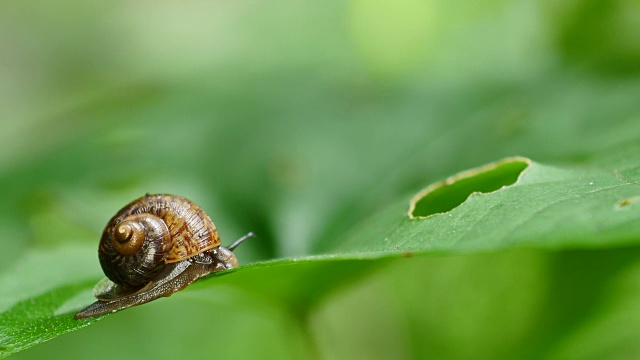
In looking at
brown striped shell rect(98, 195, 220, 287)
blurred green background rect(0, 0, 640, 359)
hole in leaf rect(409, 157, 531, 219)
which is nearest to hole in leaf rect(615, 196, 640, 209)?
hole in leaf rect(409, 157, 531, 219)

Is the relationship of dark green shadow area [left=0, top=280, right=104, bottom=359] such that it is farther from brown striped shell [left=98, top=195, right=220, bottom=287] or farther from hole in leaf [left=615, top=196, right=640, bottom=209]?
hole in leaf [left=615, top=196, right=640, bottom=209]

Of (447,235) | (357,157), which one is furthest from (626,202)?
(357,157)

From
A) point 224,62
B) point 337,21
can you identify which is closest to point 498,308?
point 337,21

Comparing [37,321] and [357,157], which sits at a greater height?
[357,157]

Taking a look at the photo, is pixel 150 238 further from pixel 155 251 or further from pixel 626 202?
pixel 626 202

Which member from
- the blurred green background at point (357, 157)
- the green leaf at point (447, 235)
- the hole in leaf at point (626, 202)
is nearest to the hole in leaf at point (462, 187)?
the green leaf at point (447, 235)

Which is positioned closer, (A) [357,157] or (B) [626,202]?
(B) [626,202]
